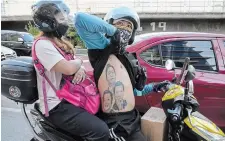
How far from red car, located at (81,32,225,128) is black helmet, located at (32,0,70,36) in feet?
5.42

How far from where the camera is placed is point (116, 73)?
2.05m

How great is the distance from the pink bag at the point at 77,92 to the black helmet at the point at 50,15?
149 millimetres

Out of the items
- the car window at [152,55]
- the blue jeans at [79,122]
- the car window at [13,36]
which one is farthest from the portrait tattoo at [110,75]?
the car window at [13,36]

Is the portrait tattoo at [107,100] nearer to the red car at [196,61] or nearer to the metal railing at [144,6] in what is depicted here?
the red car at [196,61]

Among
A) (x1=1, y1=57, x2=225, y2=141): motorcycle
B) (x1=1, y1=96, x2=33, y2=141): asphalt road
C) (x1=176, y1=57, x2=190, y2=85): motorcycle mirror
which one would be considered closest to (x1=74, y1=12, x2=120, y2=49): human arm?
(x1=1, y1=57, x2=225, y2=141): motorcycle

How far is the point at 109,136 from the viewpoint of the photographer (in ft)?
6.37

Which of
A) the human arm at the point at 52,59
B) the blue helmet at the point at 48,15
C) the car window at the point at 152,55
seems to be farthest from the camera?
the car window at the point at 152,55

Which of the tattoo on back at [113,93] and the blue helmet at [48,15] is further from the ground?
the blue helmet at [48,15]

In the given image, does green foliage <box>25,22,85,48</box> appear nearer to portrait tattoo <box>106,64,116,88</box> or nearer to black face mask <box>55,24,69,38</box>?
black face mask <box>55,24,69,38</box>

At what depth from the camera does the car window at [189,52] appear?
3713mm

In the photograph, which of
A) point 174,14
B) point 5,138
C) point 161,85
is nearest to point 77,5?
point 174,14

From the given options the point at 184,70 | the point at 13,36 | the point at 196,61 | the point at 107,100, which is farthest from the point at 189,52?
the point at 13,36

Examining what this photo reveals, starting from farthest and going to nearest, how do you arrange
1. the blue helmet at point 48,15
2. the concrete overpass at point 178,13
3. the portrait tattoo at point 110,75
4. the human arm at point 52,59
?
the concrete overpass at point 178,13 < the portrait tattoo at point 110,75 < the blue helmet at point 48,15 < the human arm at point 52,59

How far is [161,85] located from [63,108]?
80 centimetres
